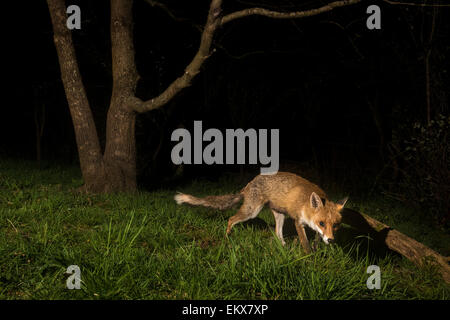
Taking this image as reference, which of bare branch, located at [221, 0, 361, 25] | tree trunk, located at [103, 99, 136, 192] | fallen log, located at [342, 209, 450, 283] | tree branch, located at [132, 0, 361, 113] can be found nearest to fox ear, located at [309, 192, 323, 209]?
fallen log, located at [342, 209, 450, 283]

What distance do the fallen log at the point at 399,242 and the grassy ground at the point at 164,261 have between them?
17cm

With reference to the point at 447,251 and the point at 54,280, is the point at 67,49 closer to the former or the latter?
the point at 54,280

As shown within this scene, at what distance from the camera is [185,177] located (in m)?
11.9

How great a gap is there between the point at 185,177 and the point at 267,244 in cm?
704

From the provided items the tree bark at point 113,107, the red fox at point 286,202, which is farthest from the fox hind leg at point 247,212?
the tree bark at point 113,107

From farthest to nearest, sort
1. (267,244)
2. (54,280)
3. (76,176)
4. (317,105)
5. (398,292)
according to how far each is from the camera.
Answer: (317,105) < (76,176) < (267,244) < (398,292) < (54,280)

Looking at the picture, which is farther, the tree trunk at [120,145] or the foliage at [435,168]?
the tree trunk at [120,145]

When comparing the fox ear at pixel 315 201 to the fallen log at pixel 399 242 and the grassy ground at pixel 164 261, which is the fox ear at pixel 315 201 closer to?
the grassy ground at pixel 164 261

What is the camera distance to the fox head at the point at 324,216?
5.31 m

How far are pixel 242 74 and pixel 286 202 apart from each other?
888 centimetres

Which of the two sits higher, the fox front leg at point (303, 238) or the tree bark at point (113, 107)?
the tree bark at point (113, 107)

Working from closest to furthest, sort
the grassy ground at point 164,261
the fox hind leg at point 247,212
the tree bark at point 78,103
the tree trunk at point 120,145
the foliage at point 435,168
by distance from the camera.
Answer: the grassy ground at point 164,261 → the fox hind leg at point 247,212 → the foliage at point 435,168 → the tree bark at point 78,103 → the tree trunk at point 120,145

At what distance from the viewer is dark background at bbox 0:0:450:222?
11.2m
